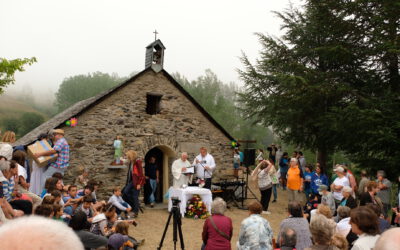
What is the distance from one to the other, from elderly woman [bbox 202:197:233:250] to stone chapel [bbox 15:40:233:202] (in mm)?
6864

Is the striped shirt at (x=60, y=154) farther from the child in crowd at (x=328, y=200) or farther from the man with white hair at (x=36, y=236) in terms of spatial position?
the man with white hair at (x=36, y=236)

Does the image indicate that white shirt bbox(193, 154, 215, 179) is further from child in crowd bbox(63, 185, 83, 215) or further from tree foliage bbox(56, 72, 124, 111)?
tree foliage bbox(56, 72, 124, 111)

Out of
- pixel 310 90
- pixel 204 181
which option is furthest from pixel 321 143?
pixel 204 181

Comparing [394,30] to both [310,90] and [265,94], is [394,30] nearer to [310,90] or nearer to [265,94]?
[310,90]

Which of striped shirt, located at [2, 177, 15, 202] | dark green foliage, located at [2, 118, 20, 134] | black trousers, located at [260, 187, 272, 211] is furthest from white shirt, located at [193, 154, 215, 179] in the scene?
dark green foliage, located at [2, 118, 20, 134]

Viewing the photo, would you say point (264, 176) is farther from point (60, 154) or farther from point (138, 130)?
point (60, 154)

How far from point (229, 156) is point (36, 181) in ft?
24.5

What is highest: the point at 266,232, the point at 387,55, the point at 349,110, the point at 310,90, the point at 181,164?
the point at 387,55

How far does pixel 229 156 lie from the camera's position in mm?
13203

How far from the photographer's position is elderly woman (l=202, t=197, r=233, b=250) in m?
4.61

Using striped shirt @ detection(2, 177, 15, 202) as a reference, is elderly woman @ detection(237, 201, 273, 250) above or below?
below

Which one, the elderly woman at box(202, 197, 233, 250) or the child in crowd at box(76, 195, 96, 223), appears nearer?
the elderly woman at box(202, 197, 233, 250)

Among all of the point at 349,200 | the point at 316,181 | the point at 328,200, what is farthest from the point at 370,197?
the point at 316,181

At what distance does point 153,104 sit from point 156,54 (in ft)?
6.46
